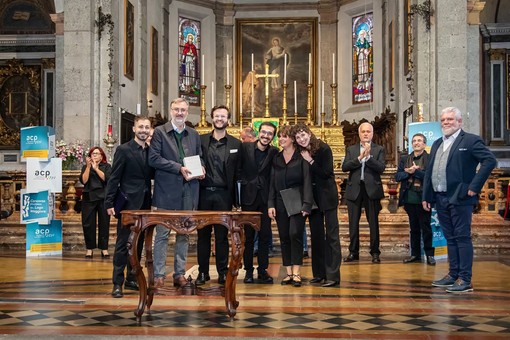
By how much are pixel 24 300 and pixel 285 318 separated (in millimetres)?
2225

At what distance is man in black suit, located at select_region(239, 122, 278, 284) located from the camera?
7875mm

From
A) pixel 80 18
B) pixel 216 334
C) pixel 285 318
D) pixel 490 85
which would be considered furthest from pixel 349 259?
pixel 490 85

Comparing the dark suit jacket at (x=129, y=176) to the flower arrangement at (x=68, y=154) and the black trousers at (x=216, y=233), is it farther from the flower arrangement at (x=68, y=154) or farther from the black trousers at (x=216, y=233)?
the flower arrangement at (x=68, y=154)

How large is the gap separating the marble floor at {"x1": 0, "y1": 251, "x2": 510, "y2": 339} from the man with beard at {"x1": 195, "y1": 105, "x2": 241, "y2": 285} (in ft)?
1.31

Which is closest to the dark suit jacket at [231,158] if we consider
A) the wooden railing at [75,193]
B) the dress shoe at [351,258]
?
the dress shoe at [351,258]

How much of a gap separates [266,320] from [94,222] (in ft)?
17.2

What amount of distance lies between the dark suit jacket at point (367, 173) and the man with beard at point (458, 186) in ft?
6.57

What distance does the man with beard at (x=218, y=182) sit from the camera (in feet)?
24.6

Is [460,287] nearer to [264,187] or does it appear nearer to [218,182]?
[264,187]

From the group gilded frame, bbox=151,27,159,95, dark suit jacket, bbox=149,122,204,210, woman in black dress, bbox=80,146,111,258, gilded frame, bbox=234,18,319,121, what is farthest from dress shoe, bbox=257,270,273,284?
gilded frame, bbox=234,18,319,121

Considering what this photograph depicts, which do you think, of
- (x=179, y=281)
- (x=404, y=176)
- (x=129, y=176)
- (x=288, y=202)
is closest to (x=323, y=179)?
(x=288, y=202)

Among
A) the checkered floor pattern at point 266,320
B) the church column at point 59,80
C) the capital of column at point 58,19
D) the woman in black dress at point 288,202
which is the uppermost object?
the capital of column at point 58,19

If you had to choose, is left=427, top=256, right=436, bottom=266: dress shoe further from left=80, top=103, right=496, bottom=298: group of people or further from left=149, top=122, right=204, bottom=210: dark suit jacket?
left=149, top=122, right=204, bottom=210: dark suit jacket

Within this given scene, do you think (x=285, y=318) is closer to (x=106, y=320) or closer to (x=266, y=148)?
(x=106, y=320)
